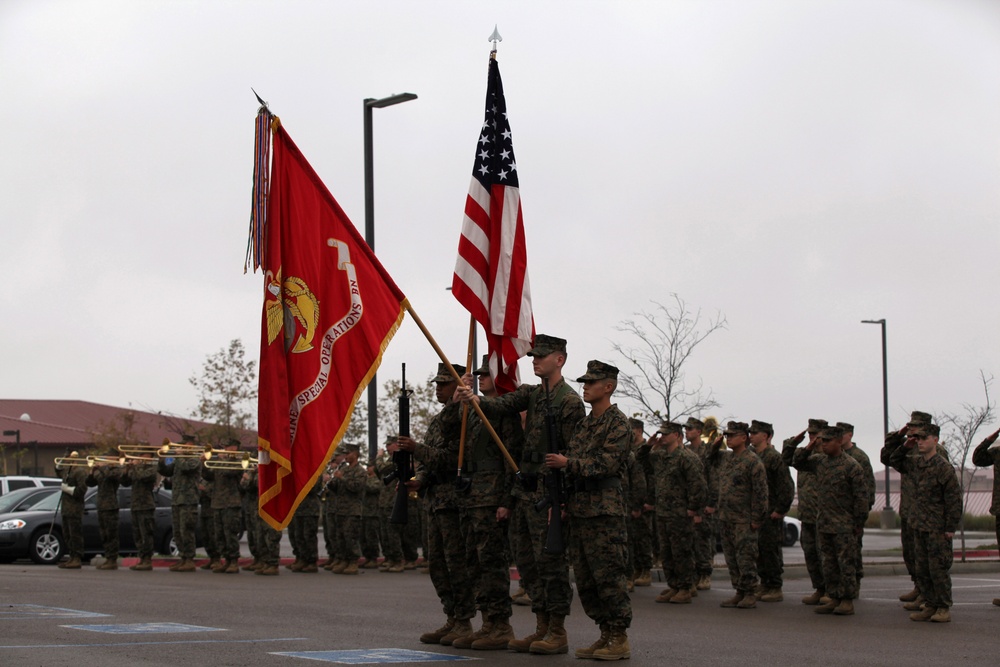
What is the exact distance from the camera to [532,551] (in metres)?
10.5

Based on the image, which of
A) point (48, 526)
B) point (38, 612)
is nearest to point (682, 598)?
point (38, 612)

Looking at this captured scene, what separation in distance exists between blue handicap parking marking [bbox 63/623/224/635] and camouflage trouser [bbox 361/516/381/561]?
11223 mm

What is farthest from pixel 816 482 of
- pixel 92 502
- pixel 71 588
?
pixel 92 502

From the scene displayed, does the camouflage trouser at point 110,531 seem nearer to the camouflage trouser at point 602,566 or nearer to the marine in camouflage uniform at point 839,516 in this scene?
the marine in camouflage uniform at point 839,516

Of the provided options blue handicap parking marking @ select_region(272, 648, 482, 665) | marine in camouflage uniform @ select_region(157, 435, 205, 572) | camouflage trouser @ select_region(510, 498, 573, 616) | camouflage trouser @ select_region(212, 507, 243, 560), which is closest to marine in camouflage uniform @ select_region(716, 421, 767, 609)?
camouflage trouser @ select_region(510, 498, 573, 616)

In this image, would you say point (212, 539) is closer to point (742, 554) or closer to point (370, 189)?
point (370, 189)

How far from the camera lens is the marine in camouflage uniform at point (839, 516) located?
1362 cm

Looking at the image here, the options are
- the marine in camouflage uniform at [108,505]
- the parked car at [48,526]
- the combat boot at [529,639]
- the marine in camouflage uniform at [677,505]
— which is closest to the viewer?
the combat boot at [529,639]

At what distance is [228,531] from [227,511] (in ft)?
1.47

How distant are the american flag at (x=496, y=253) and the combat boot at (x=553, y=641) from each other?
6.76ft

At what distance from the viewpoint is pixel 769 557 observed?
1548 cm

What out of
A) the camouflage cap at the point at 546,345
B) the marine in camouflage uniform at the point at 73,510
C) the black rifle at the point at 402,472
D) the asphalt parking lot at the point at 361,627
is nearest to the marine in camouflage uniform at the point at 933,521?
the asphalt parking lot at the point at 361,627

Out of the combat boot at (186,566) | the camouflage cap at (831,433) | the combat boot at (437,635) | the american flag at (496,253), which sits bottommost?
the combat boot at (186,566)

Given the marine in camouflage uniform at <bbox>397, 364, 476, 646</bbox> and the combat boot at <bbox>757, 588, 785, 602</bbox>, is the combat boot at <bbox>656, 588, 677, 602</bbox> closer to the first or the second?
the combat boot at <bbox>757, 588, 785, 602</bbox>
